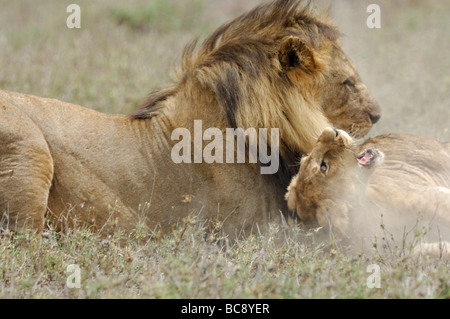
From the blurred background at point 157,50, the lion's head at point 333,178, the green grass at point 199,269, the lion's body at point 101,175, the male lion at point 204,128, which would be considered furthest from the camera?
Answer: the blurred background at point 157,50

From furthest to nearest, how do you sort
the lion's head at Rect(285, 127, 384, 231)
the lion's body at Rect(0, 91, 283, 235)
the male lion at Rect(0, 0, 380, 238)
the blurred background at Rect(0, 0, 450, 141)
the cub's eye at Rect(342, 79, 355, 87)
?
1. the blurred background at Rect(0, 0, 450, 141)
2. the cub's eye at Rect(342, 79, 355, 87)
3. the male lion at Rect(0, 0, 380, 238)
4. the lion's body at Rect(0, 91, 283, 235)
5. the lion's head at Rect(285, 127, 384, 231)

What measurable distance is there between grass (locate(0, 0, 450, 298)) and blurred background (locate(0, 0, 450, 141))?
0.06 feet

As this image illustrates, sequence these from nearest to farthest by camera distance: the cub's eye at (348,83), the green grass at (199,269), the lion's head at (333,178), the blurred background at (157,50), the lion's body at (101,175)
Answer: the green grass at (199,269) → the lion's head at (333,178) → the lion's body at (101,175) → the cub's eye at (348,83) → the blurred background at (157,50)

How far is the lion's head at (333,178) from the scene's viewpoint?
3.40 metres

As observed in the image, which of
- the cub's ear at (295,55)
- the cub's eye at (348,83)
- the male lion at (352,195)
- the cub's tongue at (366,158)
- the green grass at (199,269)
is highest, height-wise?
the cub's ear at (295,55)

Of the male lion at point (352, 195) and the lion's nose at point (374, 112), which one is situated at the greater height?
the lion's nose at point (374, 112)

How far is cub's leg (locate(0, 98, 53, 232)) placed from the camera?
3475 millimetres

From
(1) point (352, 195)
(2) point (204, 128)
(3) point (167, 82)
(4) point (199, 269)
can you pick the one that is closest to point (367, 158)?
(1) point (352, 195)

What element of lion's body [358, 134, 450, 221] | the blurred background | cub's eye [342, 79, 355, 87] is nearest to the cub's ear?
cub's eye [342, 79, 355, 87]

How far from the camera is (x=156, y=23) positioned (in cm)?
942

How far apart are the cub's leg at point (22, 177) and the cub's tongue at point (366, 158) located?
5.21 ft

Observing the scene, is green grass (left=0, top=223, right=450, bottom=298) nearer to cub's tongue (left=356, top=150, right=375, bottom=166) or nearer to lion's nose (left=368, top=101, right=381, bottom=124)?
cub's tongue (left=356, top=150, right=375, bottom=166)

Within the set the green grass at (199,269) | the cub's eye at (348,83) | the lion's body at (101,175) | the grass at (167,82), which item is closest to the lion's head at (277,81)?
the cub's eye at (348,83)

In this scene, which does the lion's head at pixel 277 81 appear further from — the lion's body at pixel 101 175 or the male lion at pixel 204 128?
the lion's body at pixel 101 175
